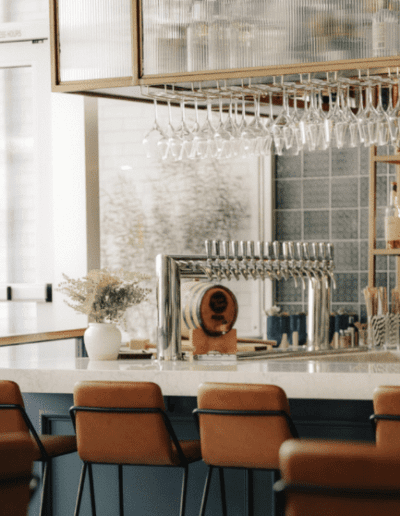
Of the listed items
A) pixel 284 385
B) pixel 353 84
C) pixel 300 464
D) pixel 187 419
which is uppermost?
pixel 353 84

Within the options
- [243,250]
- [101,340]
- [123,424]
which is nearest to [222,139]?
[243,250]

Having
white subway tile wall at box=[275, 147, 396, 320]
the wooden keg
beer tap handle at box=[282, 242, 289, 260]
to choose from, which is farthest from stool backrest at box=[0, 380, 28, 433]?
white subway tile wall at box=[275, 147, 396, 320]

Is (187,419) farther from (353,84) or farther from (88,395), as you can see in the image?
(353,84)

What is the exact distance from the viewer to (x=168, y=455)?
2771mm

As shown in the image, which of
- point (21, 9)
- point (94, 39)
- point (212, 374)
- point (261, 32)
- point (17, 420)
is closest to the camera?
point (17, 420)

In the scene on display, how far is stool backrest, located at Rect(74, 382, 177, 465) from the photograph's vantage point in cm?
276

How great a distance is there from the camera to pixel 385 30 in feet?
11.1

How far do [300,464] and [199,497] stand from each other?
2135mm

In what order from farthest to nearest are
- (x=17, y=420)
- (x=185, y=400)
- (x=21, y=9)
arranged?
1. (x=21, y=9)
2. (x=185, y=400)
3. (x=17, y=420)

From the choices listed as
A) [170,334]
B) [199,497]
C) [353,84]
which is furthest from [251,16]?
[199,497]

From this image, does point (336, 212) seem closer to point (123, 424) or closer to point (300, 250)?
point (300, 250)

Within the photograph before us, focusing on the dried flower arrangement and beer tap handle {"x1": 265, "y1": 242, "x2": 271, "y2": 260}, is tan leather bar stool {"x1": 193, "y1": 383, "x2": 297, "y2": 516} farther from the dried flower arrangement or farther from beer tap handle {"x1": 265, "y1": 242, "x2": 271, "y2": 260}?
beer tap handle {"x1": 265, "y1": 242, "x2": 271, "y2": 260}

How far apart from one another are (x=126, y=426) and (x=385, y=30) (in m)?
2.02

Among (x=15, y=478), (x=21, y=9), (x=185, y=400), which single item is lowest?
(x=185, y=400)
